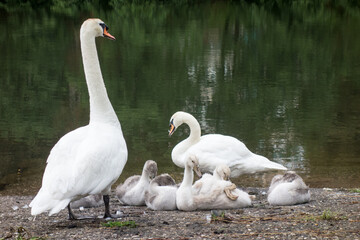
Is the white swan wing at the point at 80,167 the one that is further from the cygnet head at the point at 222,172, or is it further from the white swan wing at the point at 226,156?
the white swan wing at the point at 226,156

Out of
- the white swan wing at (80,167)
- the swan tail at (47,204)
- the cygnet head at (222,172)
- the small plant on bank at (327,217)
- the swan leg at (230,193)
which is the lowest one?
the swan leg at (230,193)

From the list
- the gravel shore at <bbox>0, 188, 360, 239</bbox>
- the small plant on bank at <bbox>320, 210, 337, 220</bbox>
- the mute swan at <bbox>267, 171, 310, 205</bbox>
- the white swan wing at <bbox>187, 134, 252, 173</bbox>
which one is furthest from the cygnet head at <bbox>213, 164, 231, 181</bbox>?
the small plant on bank at <bbox>320, 210, 337, 220</bbox>

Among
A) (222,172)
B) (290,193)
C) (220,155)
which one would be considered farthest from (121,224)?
(220,155)

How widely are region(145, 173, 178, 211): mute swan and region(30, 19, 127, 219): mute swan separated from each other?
0.78 m

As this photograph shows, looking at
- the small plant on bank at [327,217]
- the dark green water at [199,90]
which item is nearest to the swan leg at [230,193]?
the small plant on bank at [327,217]

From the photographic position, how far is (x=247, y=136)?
46.3 feet

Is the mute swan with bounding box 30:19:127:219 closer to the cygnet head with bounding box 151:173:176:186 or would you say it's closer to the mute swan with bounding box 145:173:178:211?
the mute swan with bounding box 145:173:178:211

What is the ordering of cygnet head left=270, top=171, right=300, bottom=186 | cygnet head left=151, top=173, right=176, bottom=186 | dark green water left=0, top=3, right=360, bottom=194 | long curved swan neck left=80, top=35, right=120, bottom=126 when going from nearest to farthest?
long curved swan neck left=80, top=35, right=120, bottom=126 < cygnet head left=151, top=173, right=176, bottom=186 < cygnet head left=270, top=171, right=300, bottom=186 < dark green water left=0, top=3, right=360, bottom=194

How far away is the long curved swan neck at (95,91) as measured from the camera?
751 cm

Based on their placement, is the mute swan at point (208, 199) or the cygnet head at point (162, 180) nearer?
the mute swan at point (208, 199)

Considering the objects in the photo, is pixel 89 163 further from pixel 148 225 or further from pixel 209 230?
pixel 209 230

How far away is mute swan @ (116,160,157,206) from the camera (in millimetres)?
8586

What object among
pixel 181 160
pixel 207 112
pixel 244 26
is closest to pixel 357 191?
pixel 181 160

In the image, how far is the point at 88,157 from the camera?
271 inches
